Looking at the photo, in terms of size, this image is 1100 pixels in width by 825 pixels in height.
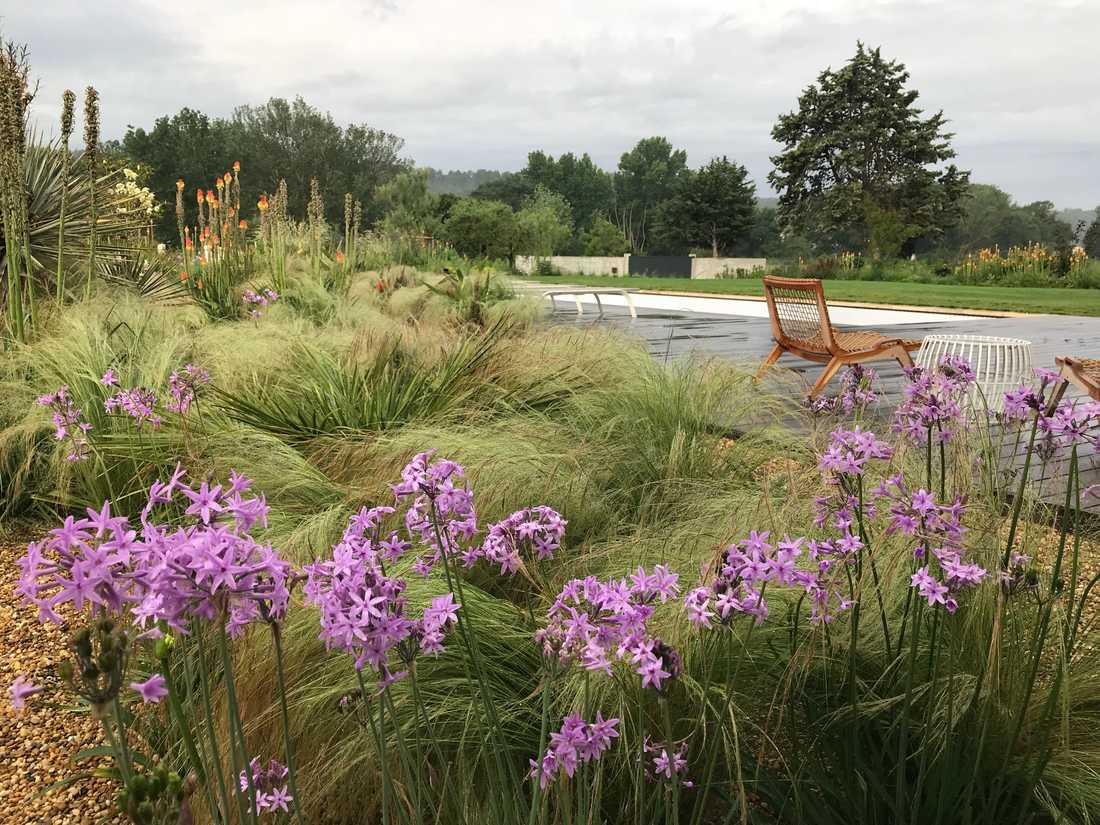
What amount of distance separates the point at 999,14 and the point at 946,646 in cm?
2664

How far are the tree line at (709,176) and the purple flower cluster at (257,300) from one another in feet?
67.5

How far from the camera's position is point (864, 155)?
34531 millimetres

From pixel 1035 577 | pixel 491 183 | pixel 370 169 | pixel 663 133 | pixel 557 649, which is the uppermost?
pixel 663 133

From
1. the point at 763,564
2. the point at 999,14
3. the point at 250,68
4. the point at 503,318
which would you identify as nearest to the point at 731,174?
the point at 999,14

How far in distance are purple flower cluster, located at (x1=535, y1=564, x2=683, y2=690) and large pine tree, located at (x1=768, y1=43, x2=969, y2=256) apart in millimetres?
34565

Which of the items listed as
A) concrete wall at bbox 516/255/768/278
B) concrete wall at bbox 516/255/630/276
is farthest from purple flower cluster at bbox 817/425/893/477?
concrete wall at bbox 516/255/630/276

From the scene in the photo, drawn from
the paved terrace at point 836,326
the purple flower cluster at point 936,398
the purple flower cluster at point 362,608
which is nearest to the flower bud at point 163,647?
the purple flower cluster at point 362,608

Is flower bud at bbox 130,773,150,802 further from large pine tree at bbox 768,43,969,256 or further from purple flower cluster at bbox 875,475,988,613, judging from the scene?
large pine tree at bbox 768,43,969,256

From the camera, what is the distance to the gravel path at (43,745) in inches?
64.7

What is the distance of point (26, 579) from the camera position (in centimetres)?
60

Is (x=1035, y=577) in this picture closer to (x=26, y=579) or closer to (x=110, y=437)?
(x=26, y=579)

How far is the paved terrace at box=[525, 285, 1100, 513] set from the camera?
259 inches

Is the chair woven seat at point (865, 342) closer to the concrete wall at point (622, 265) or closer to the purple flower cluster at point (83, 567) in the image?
the purple flower cluster at point (83, 567)

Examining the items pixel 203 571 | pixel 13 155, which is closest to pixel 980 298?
pixel 13 155
